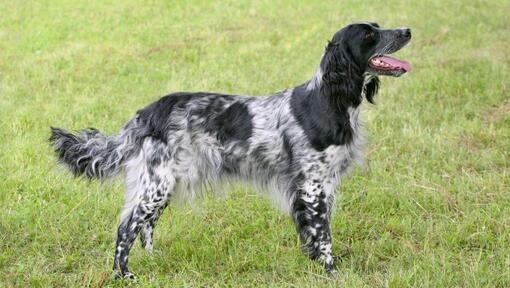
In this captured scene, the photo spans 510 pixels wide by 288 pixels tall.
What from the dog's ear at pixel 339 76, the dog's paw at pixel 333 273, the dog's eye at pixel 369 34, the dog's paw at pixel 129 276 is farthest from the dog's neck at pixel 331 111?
the dog's paw at pixel 129 276

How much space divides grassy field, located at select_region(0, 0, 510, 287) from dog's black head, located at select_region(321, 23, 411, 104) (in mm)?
1395

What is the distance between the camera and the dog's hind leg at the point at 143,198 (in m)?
5.42

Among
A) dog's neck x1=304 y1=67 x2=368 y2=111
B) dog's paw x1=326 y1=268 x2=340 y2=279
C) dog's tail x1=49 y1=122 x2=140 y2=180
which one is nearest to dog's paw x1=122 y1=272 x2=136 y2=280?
dog's tail x1=49 y1=122 x2=140 y2=180

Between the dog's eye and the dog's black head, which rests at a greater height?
the dog's eye

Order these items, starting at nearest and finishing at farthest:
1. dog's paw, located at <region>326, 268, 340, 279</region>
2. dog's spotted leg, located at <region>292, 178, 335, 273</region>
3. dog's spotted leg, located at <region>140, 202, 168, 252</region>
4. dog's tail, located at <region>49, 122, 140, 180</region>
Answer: dog's paw, located at <region>326, 268, 340, 279</region> < dog's spotted leg, located at <region>292, 178, 335, 273</region> < dog's tail, located at <region>49, 122, 140, 180</region> < dog's spotted leg, located at <region>140, 202, 168, 252</region>

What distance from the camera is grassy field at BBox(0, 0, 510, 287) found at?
17.6ft

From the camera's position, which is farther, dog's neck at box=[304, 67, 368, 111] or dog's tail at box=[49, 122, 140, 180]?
dog's tail at box=[49, 122, 140, 180]

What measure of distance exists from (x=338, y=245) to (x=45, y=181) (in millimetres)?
3191

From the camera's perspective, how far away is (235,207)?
6.62 meters

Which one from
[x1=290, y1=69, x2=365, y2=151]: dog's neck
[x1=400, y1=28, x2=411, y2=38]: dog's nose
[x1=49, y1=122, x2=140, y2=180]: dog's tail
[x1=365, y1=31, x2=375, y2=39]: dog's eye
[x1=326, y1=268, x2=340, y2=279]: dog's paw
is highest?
[x1=365, y1=31, x2=375, y2=39]: dog's eye

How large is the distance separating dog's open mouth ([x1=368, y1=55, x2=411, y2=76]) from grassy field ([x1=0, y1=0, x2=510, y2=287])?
56.8 inches

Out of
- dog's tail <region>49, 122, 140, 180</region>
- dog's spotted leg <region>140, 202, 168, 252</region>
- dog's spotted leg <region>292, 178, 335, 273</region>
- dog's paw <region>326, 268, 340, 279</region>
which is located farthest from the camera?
dog's spotted leg <region>140, 202, 168, 252</region>

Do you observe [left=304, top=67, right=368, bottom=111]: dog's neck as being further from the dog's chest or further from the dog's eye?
the dog's eye

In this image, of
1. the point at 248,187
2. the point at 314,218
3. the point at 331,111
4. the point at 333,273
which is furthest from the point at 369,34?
the point at 333,273
